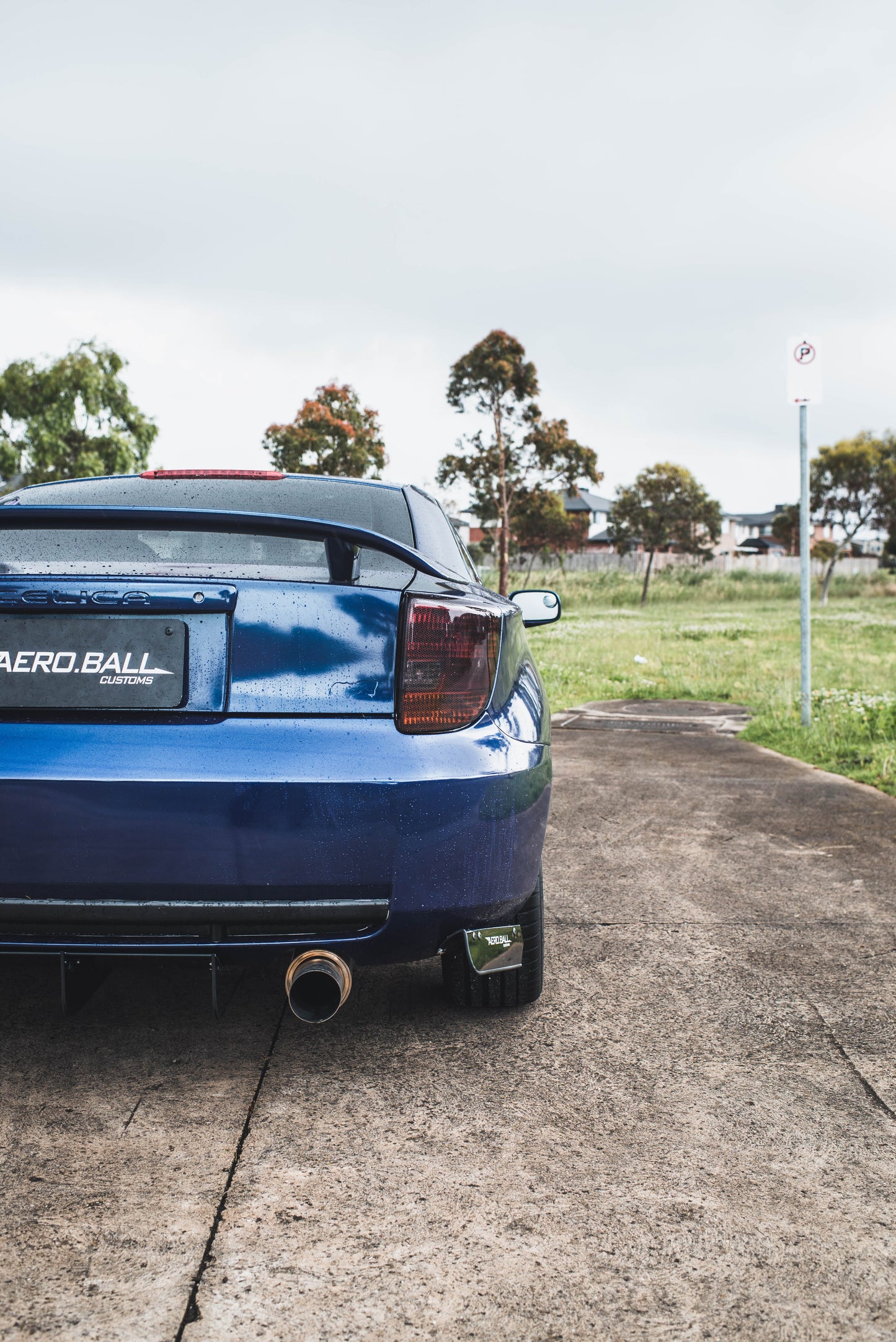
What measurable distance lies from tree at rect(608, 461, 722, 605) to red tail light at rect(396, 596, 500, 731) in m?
47.8

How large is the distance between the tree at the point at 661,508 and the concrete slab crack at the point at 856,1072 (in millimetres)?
47280

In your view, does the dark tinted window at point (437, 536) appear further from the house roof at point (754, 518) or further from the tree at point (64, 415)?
the house roof at point (754, 518)

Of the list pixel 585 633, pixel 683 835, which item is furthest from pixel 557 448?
pixel 683 835

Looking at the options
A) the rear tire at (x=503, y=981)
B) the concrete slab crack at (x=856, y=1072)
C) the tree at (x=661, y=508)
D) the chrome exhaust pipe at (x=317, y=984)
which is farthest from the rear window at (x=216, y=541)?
the tree at (x=661, y=508)

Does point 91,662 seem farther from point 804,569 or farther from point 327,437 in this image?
point 327,437

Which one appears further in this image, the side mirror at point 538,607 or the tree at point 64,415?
the tree at point 64,415

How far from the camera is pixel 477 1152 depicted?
2105mm

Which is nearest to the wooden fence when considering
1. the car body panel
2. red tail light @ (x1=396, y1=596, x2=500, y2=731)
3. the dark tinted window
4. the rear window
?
the dark tinted window

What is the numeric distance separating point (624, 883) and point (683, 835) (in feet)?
2.91

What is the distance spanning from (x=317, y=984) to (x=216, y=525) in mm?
1012

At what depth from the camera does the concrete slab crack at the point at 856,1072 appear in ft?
7.57

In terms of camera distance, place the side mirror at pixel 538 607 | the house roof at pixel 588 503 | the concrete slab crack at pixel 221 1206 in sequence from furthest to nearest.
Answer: the house roof at pixel 588 503 < the side mirror at pixel 538 607 < the concrete slab crack at pixel 221 1206

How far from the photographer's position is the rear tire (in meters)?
2.70

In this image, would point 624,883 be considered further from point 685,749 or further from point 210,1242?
point 685,749
